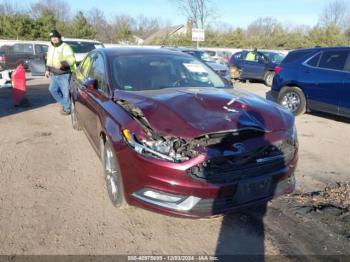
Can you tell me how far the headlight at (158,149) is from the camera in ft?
10.3

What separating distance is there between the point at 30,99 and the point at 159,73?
7.54 m

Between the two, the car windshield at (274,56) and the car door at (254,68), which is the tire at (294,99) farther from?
the car windshield at (274,56)

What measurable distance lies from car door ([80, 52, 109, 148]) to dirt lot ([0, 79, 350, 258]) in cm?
58

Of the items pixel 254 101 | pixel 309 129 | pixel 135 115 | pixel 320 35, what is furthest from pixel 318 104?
pixel 320 35

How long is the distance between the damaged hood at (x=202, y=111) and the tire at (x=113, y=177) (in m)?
0.58

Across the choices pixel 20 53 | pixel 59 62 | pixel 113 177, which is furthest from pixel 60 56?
pixel 20 53

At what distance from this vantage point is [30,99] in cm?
1108

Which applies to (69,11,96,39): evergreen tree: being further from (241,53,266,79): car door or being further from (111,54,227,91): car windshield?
(111,54,227,91): car windshield

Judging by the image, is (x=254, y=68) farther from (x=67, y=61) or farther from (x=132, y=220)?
(x=132, y=220)

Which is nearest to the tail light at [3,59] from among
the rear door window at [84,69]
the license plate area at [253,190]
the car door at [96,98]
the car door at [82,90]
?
the car door at [82,90]

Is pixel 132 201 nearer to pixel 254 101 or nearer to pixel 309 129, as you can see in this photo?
pixel 254 101

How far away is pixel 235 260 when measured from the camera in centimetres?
306

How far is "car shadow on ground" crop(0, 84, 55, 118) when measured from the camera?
9203mm

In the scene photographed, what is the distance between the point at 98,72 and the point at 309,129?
4.75 meters
